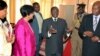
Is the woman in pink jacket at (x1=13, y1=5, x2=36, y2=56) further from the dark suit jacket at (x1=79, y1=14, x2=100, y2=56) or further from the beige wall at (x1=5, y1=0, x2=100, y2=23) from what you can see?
the beige wall at (x1=5, y1=0, x2=100, y2=23)

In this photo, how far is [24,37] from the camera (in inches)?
164

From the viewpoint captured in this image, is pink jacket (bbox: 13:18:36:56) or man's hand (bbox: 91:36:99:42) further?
man's hand (bbox: 91:36:99:42)

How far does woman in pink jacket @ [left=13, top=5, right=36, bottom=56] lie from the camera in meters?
4.14

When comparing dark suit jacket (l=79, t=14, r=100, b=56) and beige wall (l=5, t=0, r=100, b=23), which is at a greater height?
beige wall (l=5, t=0, r=100, b=23)

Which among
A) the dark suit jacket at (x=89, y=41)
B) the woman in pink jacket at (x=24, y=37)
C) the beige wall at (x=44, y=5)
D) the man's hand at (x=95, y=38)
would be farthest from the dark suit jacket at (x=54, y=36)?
the beige wall at (x=44, y=5)

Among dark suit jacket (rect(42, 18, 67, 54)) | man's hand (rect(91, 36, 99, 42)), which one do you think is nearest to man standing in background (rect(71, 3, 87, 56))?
dark suit jacket (rect(42, 18, 67, 54))

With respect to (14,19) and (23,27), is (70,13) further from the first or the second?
(23,27)

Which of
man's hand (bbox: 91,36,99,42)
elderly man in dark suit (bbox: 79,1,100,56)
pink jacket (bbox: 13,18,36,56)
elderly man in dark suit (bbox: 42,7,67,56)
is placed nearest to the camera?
pink jacket (bbox: 13,18,36,56)

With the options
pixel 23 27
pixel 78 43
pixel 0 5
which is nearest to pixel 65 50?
pixel 78 43

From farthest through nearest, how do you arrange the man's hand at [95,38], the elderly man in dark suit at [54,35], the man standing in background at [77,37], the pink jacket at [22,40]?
the man standing in background at [77,37] < the elderly man in dark suit at [54,35] < the man's hand at [95,38] < the pink jacket at [22,40]

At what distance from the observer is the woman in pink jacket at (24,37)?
4145mm

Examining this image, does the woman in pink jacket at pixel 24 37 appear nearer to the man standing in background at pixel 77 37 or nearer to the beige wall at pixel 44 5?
the man standing in background at pixel 77 37

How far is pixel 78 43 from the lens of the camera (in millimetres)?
6945

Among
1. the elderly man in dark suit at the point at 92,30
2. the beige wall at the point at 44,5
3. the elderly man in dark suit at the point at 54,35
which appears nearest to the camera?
the elderly man in dark suit at the point at 92,30
